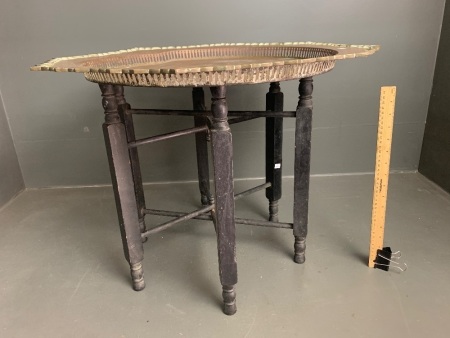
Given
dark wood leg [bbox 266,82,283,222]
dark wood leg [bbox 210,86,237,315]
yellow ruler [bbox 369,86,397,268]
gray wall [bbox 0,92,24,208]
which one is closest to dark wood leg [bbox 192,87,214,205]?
dark wood leg [bbox 266,82,283,222]

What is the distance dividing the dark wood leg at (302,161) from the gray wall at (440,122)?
1304mm

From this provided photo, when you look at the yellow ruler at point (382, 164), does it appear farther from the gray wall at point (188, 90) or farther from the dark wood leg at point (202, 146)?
the gray wall at point (188, 90)

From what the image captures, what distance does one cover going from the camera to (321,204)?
2.41 m

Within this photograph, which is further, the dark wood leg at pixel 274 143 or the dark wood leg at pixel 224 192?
the dark wood leg at pixel 274 143

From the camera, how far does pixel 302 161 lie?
1.67 metres

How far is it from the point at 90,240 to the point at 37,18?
1.49m

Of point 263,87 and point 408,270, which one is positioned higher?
point 263,87

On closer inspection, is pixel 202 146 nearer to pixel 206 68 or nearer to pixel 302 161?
pixel 302 161

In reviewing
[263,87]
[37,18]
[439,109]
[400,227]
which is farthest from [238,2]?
[400,227]

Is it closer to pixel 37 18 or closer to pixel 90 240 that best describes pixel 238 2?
pixel 37 18

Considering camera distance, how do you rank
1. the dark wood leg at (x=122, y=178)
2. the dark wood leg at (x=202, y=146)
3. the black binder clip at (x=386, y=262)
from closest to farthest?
the dark wood leg at (x=122, y=178) → the black binder clip at (x=386, y=262) → the dark wood leg at (x=202, y=146)

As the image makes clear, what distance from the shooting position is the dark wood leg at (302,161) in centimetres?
158

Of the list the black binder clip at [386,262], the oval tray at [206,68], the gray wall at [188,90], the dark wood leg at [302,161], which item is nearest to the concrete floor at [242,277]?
the black binder clip at [386,262]

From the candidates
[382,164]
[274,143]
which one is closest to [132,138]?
[274,143]
